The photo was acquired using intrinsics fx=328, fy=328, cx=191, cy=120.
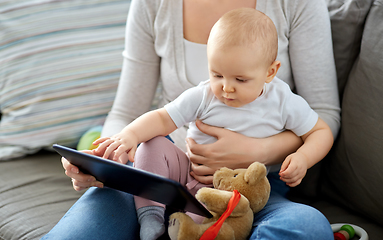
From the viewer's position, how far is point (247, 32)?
2.52ft

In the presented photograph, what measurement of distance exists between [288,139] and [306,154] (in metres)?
0.08

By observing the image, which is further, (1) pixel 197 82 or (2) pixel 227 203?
(1) pixel 197 82

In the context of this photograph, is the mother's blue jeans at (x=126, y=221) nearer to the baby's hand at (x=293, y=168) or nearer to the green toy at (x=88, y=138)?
the baby's hand at (x=293, y=168)

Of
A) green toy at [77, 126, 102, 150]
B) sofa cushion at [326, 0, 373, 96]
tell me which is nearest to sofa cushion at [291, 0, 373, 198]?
sofa cushion at [326, 0, 373, 96]

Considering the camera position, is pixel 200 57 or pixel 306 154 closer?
pixel 306 154

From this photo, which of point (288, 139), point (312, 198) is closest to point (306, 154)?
point (288, 139)

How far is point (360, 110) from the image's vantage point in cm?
98

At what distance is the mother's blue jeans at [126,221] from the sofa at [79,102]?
0.78 ft

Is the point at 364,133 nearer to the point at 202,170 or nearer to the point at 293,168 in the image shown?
the point at 293,168

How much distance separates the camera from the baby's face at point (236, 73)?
77cm

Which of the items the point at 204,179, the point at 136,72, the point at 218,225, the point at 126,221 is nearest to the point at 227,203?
the point at 218,225

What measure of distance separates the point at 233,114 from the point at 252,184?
23 centimetres

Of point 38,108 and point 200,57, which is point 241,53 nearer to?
point 200,57

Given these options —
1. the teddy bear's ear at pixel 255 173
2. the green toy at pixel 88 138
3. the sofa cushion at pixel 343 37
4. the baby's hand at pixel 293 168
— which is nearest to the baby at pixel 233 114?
the baby's hand at pixel 293 168
